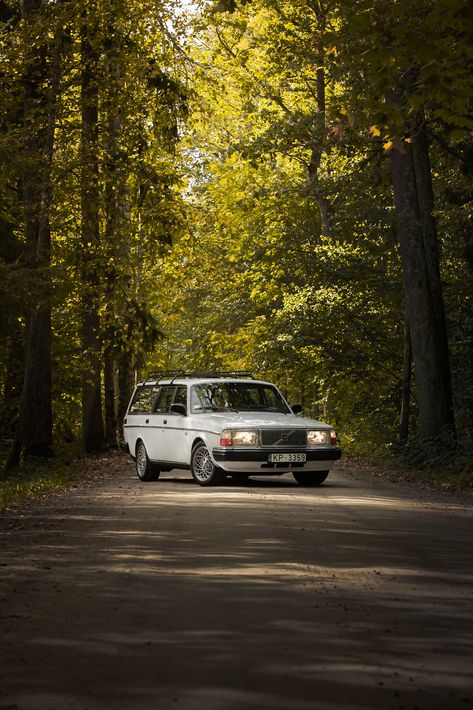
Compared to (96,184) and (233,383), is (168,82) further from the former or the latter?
(233,383)

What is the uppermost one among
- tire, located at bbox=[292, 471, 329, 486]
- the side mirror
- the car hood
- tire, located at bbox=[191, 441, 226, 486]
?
the side mirror

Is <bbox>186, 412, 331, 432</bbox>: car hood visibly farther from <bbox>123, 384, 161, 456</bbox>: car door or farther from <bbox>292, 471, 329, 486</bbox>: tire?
<bbox>123, 384, 161, 456</bbox>: car door

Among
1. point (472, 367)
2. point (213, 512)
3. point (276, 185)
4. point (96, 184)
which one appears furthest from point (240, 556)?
point (276, 185)

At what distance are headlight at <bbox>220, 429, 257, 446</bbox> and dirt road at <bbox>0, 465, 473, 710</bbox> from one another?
3.65m

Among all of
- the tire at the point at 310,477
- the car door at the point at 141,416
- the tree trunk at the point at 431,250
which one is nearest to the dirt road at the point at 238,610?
the tire at the point at 310,477

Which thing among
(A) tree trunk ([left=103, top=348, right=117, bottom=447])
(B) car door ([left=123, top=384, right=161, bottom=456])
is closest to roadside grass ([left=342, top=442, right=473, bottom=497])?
(B) car door ([left=123, top=384, right=161, bottom=456])

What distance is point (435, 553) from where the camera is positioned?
32.8ft

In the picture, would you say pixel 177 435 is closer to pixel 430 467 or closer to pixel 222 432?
pixel 222 432

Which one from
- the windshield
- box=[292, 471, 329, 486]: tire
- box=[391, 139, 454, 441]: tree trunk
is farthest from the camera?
box=[391, 139, 454, 441]: tree trunk

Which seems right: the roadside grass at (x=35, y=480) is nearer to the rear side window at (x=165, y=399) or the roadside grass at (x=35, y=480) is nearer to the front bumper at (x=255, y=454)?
the rear side window at (x=165, y=399)

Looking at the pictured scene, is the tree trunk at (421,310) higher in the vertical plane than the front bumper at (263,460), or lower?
higher

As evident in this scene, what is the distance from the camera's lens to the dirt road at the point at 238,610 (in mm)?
5254

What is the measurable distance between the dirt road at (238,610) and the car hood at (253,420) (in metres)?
3.95

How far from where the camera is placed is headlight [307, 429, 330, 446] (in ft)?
58.9
